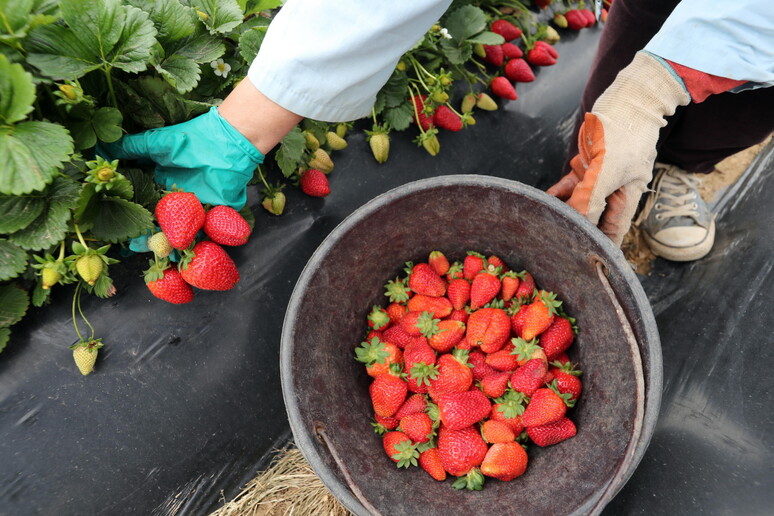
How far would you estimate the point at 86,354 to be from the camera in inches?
36.8

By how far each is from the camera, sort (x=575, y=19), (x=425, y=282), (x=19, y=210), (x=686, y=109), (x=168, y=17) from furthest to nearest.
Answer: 1. (x=575, y=19)
2. (x=686, y=109)
3. (x=425, y=282)
4. (x=168, y=17)
5. (x=19, y=210)

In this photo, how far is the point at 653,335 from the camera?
0.78m

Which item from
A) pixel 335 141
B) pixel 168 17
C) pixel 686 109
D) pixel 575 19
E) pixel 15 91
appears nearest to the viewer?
pixel 15 91

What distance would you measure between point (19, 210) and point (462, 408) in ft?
2.47

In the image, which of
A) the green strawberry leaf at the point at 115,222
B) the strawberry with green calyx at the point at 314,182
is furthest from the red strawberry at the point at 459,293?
the green strawberry leaf at the point at 115,222

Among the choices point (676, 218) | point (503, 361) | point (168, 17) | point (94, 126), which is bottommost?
point (676, 218)

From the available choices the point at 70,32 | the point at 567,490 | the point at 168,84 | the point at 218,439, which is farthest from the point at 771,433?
the point at 70,32

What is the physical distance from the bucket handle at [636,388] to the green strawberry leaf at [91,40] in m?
0.78

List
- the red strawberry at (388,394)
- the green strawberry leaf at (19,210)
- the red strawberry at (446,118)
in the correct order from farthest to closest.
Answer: the red strawberry at (446,118), the red strawberry at (388,394), the green strawberry leaf at (19,210)

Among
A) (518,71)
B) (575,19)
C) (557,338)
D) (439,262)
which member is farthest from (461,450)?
(575,19)

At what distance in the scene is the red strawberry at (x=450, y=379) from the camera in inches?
38.2

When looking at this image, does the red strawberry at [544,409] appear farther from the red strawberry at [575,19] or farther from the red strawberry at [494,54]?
the red strawberry at [575,19]

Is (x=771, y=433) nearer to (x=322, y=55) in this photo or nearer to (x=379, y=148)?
(x=379, y=148)

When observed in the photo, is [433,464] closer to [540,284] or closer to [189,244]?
[540,284]
